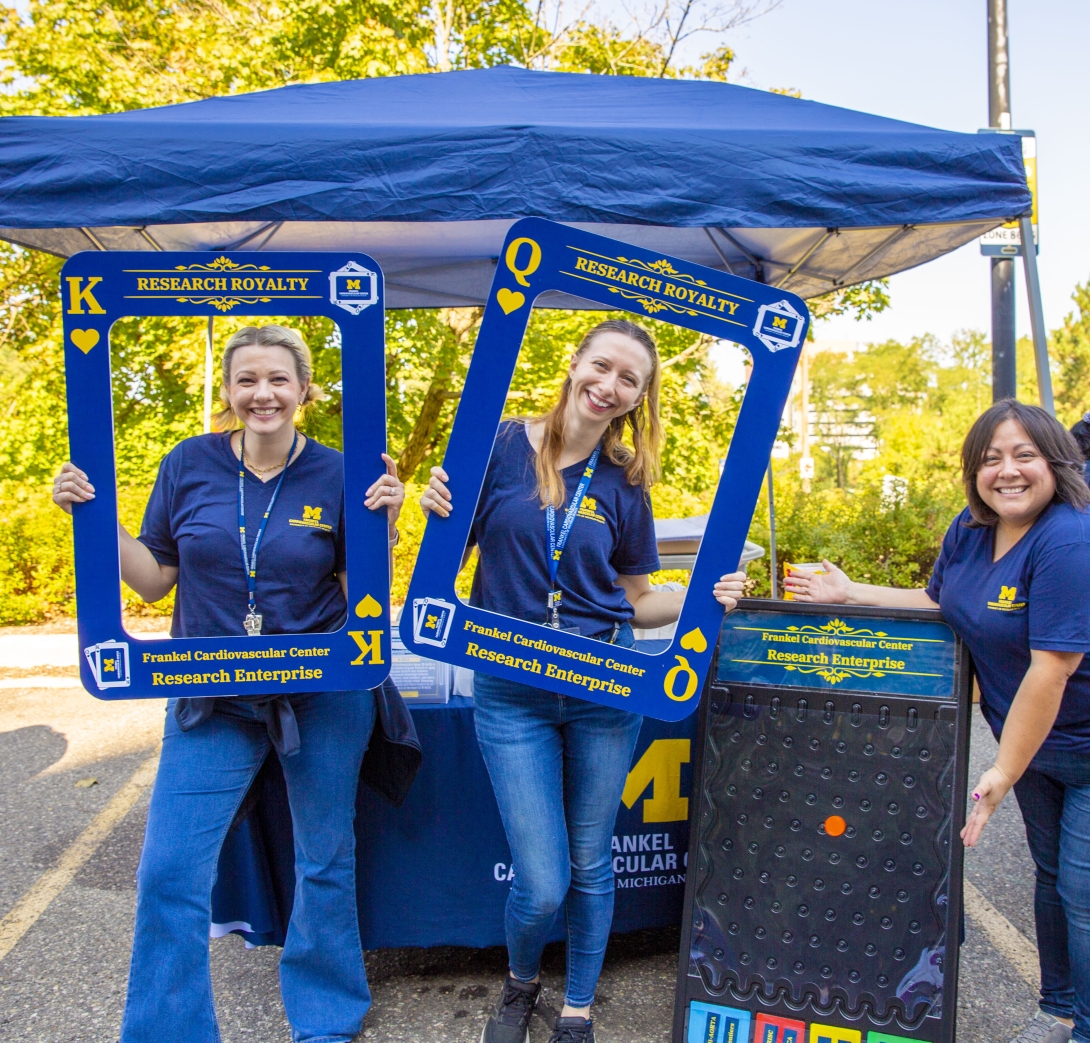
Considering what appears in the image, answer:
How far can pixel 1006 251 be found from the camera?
4082mm

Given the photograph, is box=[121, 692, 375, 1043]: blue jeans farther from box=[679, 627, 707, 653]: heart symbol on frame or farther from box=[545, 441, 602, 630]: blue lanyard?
box=[679, 627, 707, 653]: heart symbol on frame

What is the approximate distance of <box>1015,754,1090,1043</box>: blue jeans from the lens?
203 cm

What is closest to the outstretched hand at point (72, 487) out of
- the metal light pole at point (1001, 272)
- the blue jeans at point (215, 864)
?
the blue jeans at point (215, 864)

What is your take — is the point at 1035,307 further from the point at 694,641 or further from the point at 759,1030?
the point at 759,1030

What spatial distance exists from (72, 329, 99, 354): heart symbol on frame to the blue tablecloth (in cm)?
123

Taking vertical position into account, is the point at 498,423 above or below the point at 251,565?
above

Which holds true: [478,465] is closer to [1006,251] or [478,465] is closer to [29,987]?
[29,987]

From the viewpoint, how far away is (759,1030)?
212 centimetres

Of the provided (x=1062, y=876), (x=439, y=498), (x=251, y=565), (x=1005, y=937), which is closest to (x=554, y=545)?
(x=439, y=498)

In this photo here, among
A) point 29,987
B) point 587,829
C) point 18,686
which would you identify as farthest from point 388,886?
point 18,686

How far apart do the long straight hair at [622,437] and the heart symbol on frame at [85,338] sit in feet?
3.34

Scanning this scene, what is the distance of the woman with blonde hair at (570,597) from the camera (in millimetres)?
2047

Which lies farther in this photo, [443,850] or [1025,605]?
[443,850]

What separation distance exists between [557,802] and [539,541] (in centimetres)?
64
